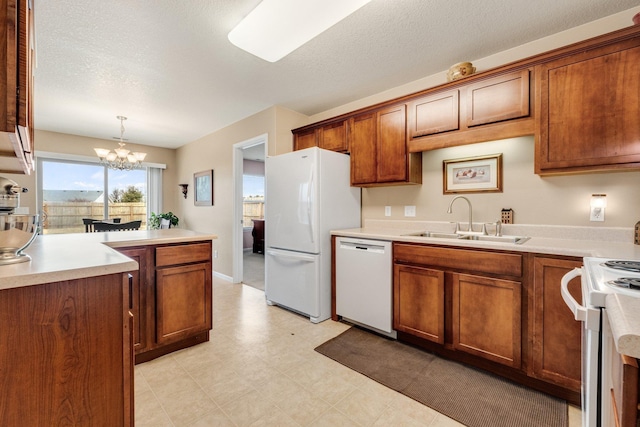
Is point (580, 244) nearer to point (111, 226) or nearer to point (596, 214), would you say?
point (596, 214)

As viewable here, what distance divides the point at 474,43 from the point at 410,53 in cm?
49

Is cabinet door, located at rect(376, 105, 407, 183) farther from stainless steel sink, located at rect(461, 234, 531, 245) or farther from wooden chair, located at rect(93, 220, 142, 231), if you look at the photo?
wooden chair, located at rect(93, 220, 142, 231)

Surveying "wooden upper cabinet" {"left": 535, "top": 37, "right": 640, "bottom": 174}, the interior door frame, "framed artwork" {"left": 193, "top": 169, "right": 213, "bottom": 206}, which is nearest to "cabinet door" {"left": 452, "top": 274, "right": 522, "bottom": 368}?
"wooden upper cabinet" {"left": 535, "top": 37, "right": 640, "bottom": 174}

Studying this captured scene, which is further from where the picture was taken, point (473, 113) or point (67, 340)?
point (473, 113)

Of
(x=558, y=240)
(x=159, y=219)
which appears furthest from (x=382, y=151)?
(x=159, y=219)

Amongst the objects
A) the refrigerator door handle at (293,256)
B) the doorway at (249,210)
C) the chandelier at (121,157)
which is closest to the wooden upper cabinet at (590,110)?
the refrigerator door handle at (293,256)

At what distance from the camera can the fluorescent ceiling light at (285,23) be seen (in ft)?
5.47

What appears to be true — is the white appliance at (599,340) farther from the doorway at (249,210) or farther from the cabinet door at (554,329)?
the doorway at (249,210)

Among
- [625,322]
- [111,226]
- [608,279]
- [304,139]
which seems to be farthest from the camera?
[304,139]

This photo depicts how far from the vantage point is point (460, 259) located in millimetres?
2006

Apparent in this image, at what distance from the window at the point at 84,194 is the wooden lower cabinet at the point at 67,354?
491 cm

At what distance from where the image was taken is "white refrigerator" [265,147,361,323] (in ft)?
9.20

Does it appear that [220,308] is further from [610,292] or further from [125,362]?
[610,292]

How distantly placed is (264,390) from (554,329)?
177 centimetres
